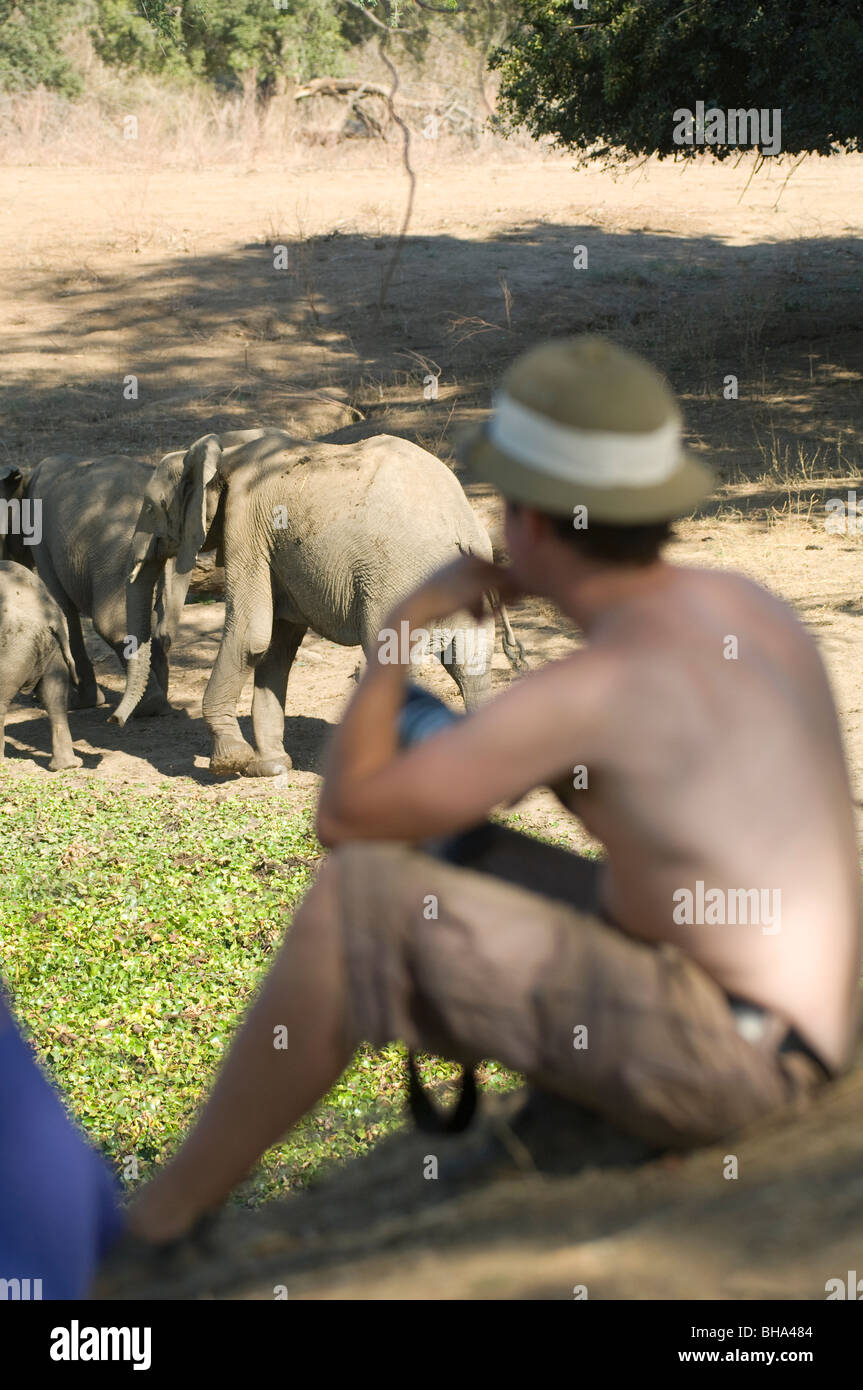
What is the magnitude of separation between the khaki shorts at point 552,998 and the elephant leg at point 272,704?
556cm

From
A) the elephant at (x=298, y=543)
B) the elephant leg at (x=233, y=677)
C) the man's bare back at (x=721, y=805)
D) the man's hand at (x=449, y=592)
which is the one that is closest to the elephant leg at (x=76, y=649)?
the elephant at (x=298, y=543)

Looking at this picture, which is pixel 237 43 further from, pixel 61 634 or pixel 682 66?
pixel 61 634

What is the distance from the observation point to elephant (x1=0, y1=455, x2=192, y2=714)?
28.5 ft

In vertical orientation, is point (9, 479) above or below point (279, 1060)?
above

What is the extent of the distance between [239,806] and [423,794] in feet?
16.5

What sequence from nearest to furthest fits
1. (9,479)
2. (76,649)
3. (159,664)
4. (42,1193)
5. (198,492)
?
1. (42,1193)
2. (198,492)
3. (159,664)
4. (9,479)
5. (76,649)

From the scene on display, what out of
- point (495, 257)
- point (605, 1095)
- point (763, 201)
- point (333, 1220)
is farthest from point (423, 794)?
point (763, 201)

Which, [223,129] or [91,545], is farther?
[223,129]

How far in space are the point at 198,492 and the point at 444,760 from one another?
18.5ft

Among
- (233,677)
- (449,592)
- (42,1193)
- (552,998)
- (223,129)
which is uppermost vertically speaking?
(223,129)

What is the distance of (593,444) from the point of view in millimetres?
1982

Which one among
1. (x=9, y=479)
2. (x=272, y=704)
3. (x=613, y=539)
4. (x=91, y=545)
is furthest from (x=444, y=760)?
(x=9, y=479)

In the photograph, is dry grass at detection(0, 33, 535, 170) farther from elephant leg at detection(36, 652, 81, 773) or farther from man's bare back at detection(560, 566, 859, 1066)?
man's bare back at detection(560, 566, 859, 1066)

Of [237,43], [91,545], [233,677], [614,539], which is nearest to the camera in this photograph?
[614,539]
